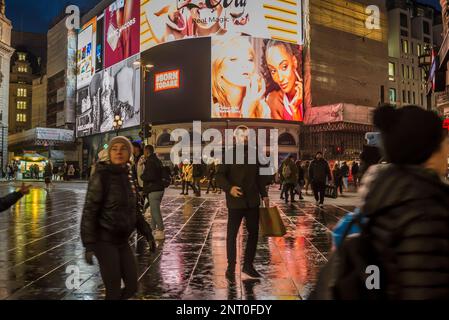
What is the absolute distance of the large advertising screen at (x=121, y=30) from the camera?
50.7m

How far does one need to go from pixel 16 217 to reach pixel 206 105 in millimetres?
31285

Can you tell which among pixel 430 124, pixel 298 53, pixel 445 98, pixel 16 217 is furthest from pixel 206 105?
pixel 430 124

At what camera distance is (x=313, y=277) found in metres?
5.95

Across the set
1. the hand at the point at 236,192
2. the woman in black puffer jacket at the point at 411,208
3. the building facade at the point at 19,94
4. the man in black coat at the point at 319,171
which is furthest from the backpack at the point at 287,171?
the building facade at the point at 19,94

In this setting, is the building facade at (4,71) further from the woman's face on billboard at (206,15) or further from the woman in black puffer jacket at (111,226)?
the woman in black puffer jacket at (111,226)

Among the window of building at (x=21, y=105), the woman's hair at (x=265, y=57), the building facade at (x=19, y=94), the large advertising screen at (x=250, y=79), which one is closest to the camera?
the large advertising screen at (x=250, y=79)

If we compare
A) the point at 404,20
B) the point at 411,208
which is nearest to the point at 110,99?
the point at 404,20

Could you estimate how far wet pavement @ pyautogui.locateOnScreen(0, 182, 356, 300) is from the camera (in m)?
5.22

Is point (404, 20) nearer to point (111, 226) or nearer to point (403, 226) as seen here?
point (111, 226)

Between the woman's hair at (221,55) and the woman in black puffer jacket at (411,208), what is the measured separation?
4128 centimetres

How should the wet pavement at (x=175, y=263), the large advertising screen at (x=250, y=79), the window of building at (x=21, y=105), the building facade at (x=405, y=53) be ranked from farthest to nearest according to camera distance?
the window of building at (x=21, y=105) → the building facade at (x=405, y=53) → the large advertising screen at (x=250, y=79) → the wet pavement at (x=175, y=263)

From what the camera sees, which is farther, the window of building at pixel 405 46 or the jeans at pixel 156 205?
the window of building at pixel 405 46

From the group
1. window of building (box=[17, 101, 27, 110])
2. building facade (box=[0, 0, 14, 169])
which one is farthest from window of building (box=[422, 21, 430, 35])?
window of building (box=[17, 101, 27, 110])

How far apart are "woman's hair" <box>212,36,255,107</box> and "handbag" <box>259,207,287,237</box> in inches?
1467
